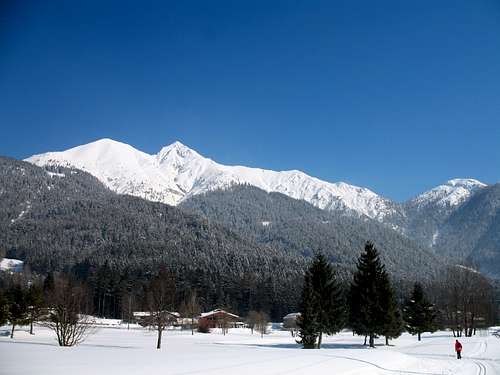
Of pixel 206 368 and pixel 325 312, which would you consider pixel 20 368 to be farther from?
pixel 325 312

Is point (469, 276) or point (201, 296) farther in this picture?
point (201, 296)

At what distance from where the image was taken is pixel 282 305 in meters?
145

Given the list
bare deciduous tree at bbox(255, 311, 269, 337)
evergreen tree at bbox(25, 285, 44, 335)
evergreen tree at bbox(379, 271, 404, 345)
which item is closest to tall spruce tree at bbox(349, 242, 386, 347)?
evergreen tree at bbox(379, 271, 404, 345)

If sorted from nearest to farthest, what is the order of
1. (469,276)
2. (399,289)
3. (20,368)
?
(20,368)
(469,276)
(399,289)

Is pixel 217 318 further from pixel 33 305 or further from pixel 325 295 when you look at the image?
pixel 325 295

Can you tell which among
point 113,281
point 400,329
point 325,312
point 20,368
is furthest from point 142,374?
point 113,281

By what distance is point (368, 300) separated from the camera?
5556 cm

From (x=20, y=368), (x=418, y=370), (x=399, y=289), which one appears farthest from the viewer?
(x=399, y=289)

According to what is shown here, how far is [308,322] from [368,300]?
8.73 m

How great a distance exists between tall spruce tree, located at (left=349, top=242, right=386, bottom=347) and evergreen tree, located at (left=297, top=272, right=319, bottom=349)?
6.83 meters

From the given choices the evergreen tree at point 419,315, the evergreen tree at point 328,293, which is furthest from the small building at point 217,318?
the evergreen tree at point 328,293

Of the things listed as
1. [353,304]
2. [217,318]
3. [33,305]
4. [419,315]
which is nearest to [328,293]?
[353,304]

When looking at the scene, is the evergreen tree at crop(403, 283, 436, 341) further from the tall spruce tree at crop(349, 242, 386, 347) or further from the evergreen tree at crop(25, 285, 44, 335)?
the evergreen tree at crop(25, 285, 44, 335)

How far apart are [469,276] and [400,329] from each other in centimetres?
4630
